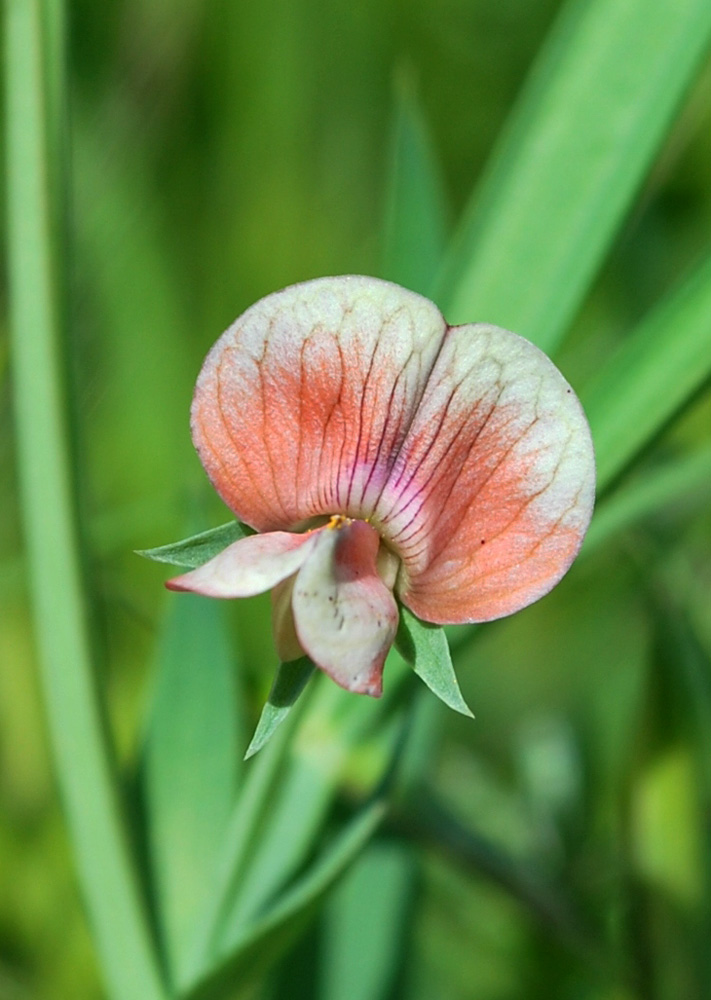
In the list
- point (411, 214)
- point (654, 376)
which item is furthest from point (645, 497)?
point (411, 214)

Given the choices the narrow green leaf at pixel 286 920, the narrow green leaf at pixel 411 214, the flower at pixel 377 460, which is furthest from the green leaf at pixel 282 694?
the narrow green leaf at pixel 411 214

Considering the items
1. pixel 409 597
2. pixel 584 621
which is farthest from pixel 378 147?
pixel 409 597

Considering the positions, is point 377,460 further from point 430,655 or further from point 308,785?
point 308,785

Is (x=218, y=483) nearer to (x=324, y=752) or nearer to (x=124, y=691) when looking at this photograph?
(x=324, y=752)

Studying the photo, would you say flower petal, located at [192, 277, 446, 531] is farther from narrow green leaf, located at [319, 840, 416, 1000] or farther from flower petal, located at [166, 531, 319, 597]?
narrow green leaf, located at [319, 840, 416, 1000]

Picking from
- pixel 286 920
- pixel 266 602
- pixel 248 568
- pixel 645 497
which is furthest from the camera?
pixel 266 602

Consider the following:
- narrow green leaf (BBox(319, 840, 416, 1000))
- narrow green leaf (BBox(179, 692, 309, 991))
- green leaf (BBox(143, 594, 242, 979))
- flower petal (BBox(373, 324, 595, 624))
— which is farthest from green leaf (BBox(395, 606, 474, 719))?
narrow green leaf (BBox(319, 840, 416, 1000))
